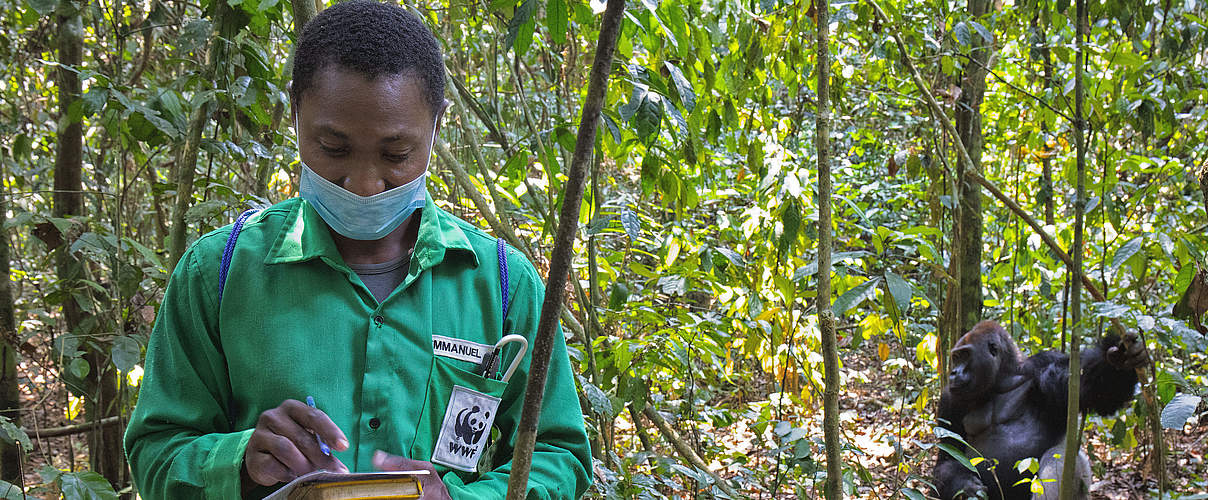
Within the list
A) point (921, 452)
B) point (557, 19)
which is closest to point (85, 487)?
point (557, 19)

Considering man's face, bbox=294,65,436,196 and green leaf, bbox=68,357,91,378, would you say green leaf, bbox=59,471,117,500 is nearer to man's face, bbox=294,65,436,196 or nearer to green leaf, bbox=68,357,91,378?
green leaf, bbox=68,357,91,378

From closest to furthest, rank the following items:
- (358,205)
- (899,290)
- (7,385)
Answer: (358,205) < (899,290) < (7,385)

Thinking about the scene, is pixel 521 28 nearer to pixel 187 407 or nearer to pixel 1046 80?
pixel 187 407

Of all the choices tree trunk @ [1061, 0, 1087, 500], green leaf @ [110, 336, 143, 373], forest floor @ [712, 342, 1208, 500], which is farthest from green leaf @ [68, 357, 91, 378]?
tree trunk @ [1061, 0, 1087, 500]

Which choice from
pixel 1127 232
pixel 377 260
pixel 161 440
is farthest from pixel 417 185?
pixel 1127 232

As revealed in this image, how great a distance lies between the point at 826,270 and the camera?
2039mm

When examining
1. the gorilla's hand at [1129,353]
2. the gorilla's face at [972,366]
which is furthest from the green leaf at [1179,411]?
the gorilla's face at [972,366]

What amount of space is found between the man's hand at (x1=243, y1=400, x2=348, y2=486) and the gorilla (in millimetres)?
3242

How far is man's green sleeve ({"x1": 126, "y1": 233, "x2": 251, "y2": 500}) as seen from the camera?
1.09m

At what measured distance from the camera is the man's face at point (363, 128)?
47.2 inches

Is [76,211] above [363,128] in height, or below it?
below

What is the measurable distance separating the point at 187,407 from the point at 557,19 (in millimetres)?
1082

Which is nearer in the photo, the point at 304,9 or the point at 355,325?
the point at 355,325

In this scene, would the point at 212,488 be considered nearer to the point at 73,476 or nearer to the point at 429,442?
the point at 429,442
